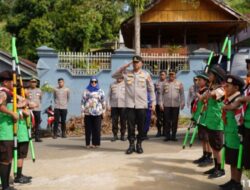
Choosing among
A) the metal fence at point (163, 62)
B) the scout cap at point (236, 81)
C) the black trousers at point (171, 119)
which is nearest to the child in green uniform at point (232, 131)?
the scout cap at point (236, 81)

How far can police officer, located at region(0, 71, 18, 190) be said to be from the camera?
21.0ft

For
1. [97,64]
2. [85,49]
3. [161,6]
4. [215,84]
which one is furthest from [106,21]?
[215,84]

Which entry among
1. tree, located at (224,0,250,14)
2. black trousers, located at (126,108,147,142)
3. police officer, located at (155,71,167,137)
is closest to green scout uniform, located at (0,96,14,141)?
black trousers, located at (126,108,147,142)

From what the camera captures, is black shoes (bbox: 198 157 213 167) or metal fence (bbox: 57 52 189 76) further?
metal fence (bbox: 57 52 189 76)

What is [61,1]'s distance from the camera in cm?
2920

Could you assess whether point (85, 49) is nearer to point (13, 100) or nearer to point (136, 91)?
point (136, 91)

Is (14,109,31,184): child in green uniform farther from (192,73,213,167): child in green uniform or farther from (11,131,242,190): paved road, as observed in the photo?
(192,73,213,167): child in green uniform

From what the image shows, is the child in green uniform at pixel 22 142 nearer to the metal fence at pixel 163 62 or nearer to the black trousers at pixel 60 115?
the black trousers at pixel 60 115

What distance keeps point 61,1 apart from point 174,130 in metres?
19.9

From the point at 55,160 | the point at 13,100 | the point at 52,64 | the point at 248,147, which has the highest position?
the point at 52,64

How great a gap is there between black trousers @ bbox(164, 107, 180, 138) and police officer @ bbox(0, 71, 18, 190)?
5714mm

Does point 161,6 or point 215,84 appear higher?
point 161,6

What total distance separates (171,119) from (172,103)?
42 centimetres

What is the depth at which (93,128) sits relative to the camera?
1074 centimetres
